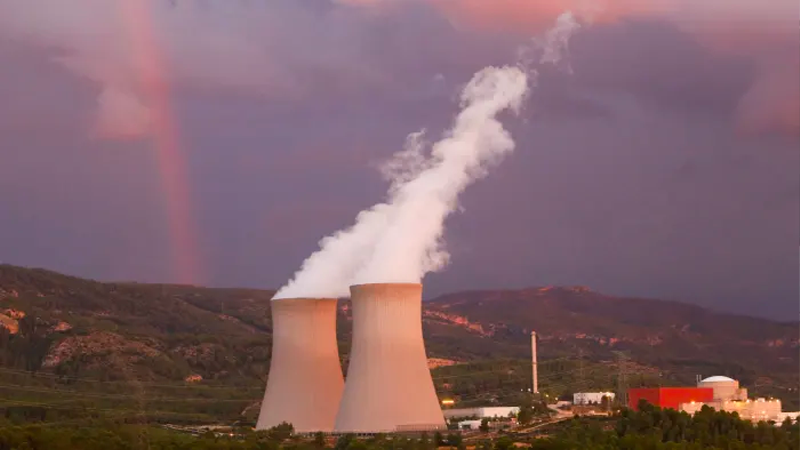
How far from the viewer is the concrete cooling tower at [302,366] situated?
51.4 meters

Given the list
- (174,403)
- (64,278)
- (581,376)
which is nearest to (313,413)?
(174,403)

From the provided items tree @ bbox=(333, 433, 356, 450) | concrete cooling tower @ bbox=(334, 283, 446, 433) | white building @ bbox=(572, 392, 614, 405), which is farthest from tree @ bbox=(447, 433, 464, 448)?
white building @ bbox=(572, 392, 614, 405)

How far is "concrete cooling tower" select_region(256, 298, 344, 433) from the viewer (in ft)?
169

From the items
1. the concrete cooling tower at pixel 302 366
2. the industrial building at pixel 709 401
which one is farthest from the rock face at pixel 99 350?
the concrete cooling tower at pixel 302 366

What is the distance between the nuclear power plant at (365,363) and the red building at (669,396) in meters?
22.8

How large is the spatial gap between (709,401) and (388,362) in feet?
97.0

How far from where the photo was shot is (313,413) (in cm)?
5244

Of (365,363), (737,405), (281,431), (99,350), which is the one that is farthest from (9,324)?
(365,363)

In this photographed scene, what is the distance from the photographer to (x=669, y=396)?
69.4m

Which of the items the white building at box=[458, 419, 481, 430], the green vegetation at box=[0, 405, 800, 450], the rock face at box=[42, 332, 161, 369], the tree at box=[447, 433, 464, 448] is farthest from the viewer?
the rock face at box=[42, 332, 161, 369]

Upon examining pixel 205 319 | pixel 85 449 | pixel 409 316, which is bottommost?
pixel 85 449

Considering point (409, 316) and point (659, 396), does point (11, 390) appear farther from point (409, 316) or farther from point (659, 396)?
point (409, 316)

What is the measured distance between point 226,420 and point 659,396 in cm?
2846

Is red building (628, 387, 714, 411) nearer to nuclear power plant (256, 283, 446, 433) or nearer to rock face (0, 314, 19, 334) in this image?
nuclear power plant (256, 283, 446, 433)
